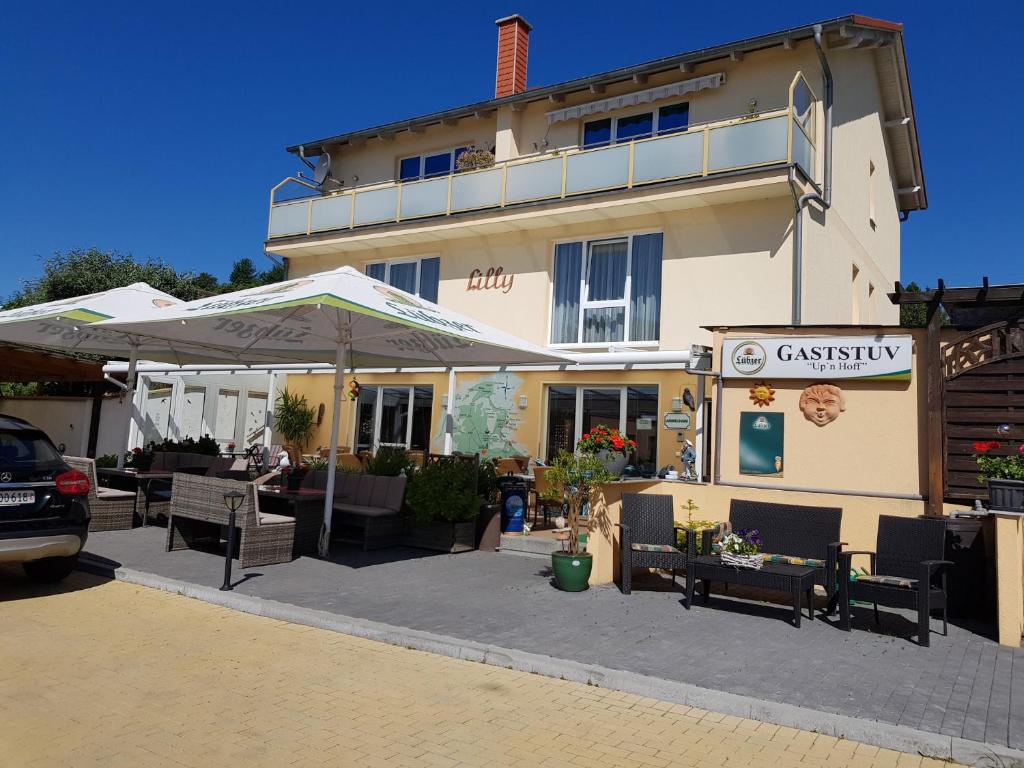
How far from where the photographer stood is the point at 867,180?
57.7 ft

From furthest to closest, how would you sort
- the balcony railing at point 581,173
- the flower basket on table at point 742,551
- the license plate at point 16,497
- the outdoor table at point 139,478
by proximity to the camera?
the balcony railing at point 581,173 < the outdoor table at point 139,478 < the flower basket on table at point 742,551 < the license plate at point 16,497

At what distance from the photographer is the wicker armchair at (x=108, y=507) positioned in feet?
33.5

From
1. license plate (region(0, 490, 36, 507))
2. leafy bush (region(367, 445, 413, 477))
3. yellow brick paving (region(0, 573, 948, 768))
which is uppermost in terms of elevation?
leafy bush (region(367, 445, 413, 477))

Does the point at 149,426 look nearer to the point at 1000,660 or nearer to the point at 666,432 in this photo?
the point at 666,432

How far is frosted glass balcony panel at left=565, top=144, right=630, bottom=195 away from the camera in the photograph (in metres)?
14.4

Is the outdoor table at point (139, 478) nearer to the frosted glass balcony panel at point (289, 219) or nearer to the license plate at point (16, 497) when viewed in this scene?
the license plate at point (16, 497)

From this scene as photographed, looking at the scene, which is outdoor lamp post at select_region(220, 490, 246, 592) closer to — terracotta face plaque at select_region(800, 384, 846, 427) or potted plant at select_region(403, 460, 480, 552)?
potted plant at select_region(403, 460, 480, 552)

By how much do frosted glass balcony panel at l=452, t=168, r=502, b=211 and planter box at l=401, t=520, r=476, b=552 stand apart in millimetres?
7852

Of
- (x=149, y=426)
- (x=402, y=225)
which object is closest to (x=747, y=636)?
(x=402, y=225)

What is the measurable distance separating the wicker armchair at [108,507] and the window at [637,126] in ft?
34.3

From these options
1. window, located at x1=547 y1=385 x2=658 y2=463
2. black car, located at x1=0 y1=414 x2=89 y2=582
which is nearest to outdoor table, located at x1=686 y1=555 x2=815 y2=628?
black car, located at x1=0 y1=414 x2=89 y2=582

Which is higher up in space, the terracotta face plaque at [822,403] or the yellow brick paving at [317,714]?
the terracotta face plaque at [822,403]

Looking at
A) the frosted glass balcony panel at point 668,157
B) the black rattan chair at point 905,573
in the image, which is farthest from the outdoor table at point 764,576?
the frosted glass balcony panel at point 668,157

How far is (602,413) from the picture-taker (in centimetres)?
1457
